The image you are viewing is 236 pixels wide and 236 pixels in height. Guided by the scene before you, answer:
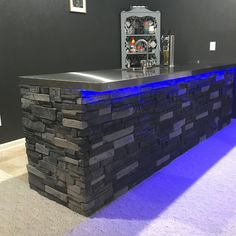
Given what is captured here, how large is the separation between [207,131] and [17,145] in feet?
7.46

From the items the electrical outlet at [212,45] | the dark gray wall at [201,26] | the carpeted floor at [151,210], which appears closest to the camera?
the carpeted floor at [151,210]

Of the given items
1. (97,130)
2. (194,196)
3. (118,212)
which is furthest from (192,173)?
(97,130)

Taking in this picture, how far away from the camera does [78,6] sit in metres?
3.63

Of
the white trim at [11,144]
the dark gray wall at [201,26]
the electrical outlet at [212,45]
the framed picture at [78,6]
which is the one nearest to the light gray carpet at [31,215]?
the white trim at [11,144]

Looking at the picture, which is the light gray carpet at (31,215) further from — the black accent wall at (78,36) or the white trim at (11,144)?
the black accent wall at (78,36)

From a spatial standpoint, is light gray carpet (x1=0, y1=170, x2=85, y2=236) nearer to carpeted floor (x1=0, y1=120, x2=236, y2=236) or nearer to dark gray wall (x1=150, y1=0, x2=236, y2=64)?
carpeted floor (x1=0, y1=120, x2=236, y2=236)

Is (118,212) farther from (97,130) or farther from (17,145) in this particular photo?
(17,145)

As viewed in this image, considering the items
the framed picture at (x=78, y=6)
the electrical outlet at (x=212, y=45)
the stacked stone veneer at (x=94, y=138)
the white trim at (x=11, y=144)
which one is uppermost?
the framed picture at (x=78, y=6)

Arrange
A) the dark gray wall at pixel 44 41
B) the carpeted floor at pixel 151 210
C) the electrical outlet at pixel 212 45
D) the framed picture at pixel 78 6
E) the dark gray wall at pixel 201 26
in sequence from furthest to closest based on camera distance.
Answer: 1. the electrical outlet at pixel 212 45
2. the dark gray wall at pixel 201 26
3. the framed picture at pixel 78 6
4. the dark gray wall at pixel 44 41
5. the carpeted floor at pixel 151 210

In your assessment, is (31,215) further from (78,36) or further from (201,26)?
(201,26)

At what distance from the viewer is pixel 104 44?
4.11m

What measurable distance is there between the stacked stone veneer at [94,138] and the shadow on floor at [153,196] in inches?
3.3

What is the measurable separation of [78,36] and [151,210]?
264cm

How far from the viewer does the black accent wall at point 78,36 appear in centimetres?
306
